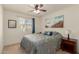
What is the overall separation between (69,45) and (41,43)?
1.57ft

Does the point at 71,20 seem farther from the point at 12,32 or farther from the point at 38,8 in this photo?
the point at 12,32

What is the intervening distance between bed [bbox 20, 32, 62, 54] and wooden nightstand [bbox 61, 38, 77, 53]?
0.08m

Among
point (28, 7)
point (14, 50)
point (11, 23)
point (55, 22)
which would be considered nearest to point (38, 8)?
point (28, 7)

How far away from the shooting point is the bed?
4.63 feet

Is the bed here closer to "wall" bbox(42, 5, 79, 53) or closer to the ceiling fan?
"wall" bbox(42, 5, 79, 53)

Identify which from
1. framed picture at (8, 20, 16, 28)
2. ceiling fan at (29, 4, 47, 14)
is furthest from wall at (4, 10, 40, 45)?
ceiling fan at (29, 4, 47, 14)

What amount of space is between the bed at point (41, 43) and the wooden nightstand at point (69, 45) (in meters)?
0.08

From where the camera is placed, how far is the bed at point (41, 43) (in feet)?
4.63

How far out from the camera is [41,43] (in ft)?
4.68

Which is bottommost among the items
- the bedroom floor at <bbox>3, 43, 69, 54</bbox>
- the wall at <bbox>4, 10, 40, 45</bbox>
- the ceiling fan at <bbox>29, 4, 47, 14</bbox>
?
the bedroom floor at <bbox>3, 43, 69, 54</bbox>

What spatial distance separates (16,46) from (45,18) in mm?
688

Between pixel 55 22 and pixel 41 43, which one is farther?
pixel 55 22

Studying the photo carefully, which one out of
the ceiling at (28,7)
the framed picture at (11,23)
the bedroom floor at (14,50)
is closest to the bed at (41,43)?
the bedroom floor at (14,50)

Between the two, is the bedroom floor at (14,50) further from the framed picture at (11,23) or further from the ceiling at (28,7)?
the ceiling at (28,7)
